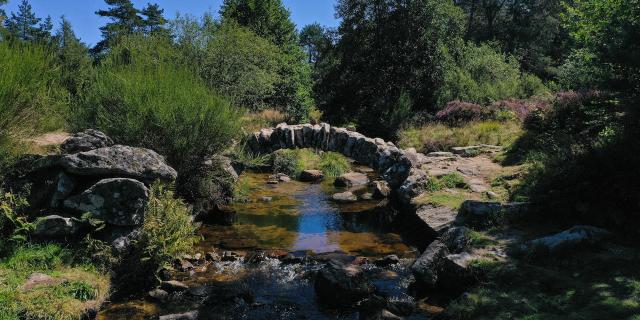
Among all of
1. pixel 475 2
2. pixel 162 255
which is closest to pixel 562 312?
pixel 162 255

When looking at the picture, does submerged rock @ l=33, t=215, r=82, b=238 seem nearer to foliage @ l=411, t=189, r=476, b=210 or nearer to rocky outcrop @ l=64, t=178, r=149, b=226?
rocky outcrop @ l=64, t=178, r=149, b=226

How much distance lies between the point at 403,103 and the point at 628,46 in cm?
1588

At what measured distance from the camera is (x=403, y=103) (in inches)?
947

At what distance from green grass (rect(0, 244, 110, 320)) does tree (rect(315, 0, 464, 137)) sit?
18688 millimetres

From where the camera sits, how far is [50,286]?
6664 mm

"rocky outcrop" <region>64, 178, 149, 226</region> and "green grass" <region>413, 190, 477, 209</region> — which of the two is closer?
"rocky outcrop" <region>64, 178, 149, 226</region>

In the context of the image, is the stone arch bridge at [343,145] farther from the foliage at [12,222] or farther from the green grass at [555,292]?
the foliage at [12,222]

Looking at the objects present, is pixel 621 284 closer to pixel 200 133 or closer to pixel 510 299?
pixel 510 299

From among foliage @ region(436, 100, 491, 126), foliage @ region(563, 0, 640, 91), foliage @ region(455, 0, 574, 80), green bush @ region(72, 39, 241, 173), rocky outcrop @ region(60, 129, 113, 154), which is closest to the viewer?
foliage @ region(563, 0, 640, 91)

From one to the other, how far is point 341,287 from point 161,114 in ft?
20.1

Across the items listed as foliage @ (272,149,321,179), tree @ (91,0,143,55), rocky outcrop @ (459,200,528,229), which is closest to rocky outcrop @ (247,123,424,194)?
foliage @ (272,149,321,179)

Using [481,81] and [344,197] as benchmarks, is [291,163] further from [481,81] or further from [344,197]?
[481,81]

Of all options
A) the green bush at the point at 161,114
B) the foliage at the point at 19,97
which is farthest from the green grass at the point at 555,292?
the foliage at the point at 19,97

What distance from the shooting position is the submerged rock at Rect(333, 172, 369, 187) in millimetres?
17584
